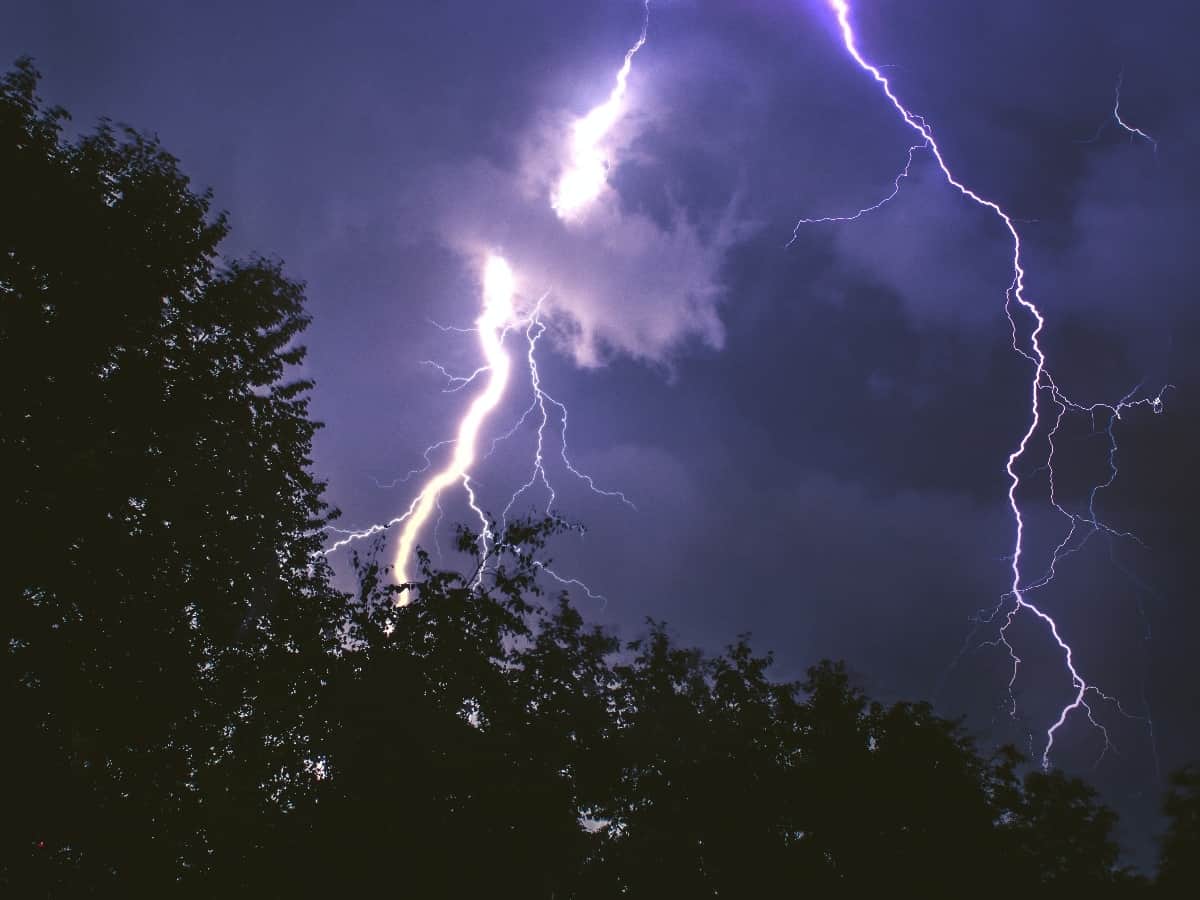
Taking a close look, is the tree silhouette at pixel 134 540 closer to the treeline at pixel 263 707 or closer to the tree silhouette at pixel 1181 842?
the treeline at pixel 263 707

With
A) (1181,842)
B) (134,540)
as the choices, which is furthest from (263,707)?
(1181,842)

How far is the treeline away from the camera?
795cm

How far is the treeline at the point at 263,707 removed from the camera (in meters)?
7.95

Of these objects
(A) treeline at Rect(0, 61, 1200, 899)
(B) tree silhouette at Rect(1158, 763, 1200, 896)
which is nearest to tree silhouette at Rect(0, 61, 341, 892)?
(A) treeline at Rect(0, 61, 1200, 899)

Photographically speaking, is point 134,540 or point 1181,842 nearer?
point 134,540

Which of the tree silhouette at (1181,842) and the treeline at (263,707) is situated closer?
the treeline at (263,707)

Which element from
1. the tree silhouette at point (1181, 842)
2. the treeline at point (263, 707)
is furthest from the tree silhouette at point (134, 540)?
the tree silhouette at point (1181, 842)

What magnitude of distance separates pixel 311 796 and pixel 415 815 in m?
1.86

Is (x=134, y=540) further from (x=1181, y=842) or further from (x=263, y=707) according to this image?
(x=1181, y=842)

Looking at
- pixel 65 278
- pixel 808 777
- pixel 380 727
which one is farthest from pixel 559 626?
pixel 65 278

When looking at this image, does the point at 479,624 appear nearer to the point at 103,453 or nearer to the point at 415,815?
the point at 415,815

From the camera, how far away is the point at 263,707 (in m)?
9.79

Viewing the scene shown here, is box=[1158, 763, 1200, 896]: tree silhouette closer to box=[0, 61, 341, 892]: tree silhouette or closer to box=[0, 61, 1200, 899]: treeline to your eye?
box=[0, 61, 1200, 899]: treeline

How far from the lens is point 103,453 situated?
25.3 ft
